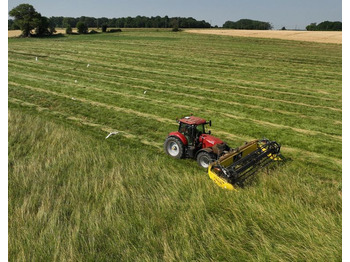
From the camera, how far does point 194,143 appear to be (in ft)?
28.2

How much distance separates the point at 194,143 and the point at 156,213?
12.1 ft

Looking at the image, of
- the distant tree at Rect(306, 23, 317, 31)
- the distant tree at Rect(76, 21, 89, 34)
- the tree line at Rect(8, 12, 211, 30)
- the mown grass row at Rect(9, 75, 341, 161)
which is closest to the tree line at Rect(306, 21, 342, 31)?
the distant tree at Rect(306, 23, 317, 31)

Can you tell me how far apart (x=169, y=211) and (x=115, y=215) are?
3.65ft

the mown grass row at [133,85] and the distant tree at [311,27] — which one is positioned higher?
the distant tree at [311,27]

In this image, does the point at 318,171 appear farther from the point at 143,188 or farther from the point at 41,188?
the point at 41,188

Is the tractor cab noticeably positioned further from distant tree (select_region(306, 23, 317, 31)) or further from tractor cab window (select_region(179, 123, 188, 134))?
distant tree (select_region(306, 23, 317, 31))

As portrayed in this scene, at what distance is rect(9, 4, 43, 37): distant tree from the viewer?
58.8 metres

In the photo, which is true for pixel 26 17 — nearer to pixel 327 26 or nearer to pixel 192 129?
pixel 192 129

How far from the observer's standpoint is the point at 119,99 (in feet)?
51.2

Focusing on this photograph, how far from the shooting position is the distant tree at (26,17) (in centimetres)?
5881

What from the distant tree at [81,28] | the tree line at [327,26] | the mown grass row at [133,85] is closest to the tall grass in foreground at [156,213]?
the mown grass row at [133,85]

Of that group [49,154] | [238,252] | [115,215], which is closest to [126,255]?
[115,215]

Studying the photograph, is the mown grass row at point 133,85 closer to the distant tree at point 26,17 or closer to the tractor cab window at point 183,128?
the tractor cab window at point 183,128

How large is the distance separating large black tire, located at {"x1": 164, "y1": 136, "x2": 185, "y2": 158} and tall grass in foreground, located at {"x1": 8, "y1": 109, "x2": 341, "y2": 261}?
2.65 ft
